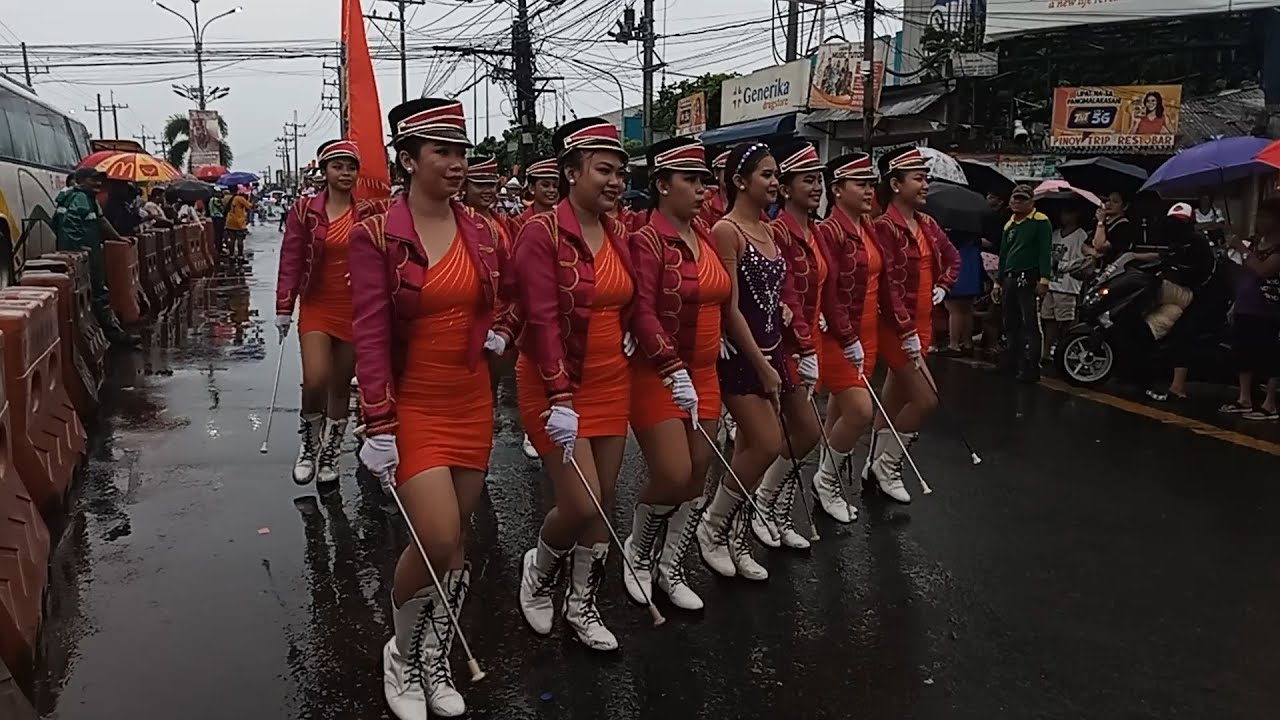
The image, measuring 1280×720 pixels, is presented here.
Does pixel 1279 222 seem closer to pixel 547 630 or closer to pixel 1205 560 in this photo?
pixel 1205 560

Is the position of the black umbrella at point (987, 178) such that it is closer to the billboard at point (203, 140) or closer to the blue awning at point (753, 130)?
the blue awning at point (753, 130)

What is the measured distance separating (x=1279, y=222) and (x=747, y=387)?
20.4 ft

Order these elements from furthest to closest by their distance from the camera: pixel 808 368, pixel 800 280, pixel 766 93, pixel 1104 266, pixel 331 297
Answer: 1. pixel 766 93
2. pixel 1104 266
3. pixel 331 297
4. pixel 800 280
5. pixel 808 368

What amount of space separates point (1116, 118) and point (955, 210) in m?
7.06

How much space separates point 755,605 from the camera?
16.2 ft

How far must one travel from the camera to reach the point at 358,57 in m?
6.24

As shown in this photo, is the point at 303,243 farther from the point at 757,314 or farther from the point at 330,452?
the point at 757,314

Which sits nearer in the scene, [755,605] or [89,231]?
[755,605]

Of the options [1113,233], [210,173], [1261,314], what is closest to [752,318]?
[1261,314]

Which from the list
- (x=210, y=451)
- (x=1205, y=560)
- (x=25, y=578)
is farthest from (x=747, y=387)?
(x=210, y=451)

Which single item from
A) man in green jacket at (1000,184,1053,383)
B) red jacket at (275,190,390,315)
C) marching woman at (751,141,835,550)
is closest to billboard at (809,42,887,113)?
man in green jacket at (1000,184,1053,383)

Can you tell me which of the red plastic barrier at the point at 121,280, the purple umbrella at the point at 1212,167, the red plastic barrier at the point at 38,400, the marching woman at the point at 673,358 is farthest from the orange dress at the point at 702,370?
the red plastic barrier at the point at 121,280

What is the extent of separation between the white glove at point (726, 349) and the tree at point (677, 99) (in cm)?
2615

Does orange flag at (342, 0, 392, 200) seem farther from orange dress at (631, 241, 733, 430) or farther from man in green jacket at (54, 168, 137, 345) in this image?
man in green jacket at (54, 168, 137, 345)
